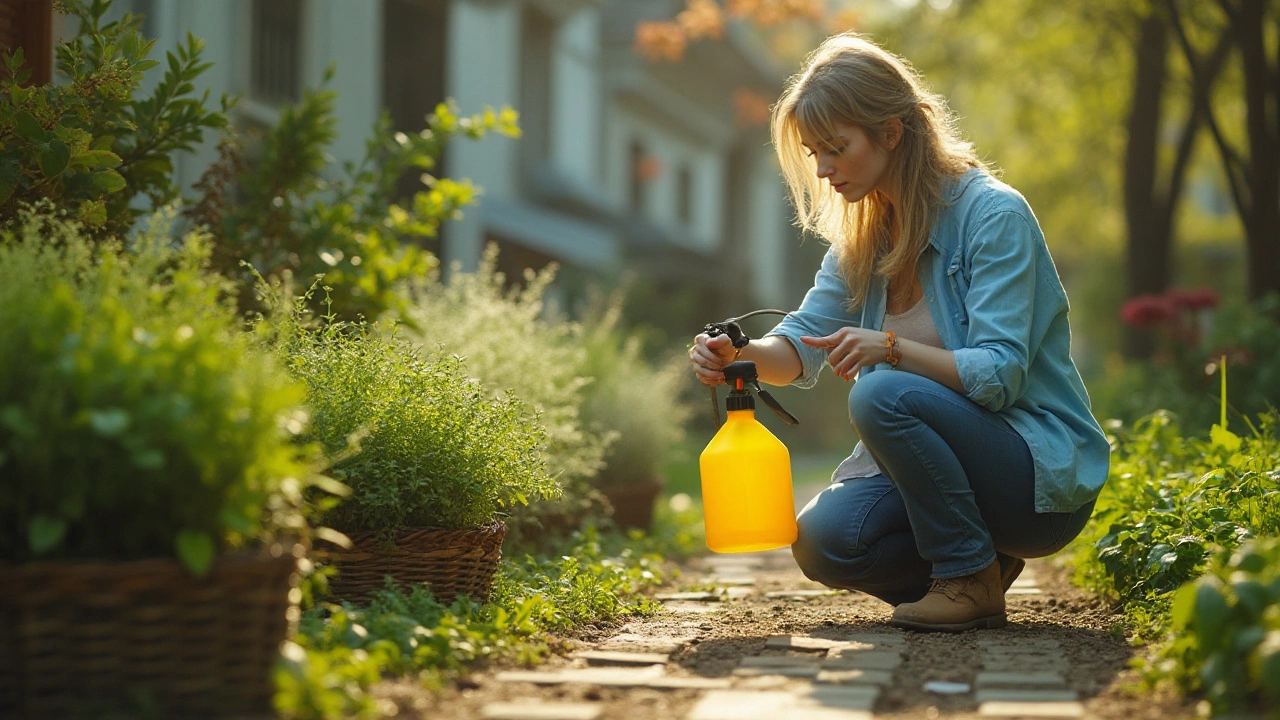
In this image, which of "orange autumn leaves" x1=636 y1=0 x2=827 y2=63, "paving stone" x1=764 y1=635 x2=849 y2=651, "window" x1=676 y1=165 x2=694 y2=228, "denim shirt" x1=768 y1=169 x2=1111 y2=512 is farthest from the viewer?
"window" x1=676 y1=165 x2=694 y2=228

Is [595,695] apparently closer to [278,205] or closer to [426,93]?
[278,205]

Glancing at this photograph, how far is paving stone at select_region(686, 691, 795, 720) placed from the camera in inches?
88.4

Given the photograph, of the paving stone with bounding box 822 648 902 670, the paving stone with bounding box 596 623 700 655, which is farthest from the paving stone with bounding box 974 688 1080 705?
the paving stone with bounding box 596 623 700 655

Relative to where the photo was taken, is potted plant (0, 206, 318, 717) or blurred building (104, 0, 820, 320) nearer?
potted plant (0, 206, 318, 717)

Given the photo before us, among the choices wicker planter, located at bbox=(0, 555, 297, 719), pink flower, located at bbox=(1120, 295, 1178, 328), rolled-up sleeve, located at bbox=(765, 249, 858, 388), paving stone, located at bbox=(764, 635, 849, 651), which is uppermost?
rolled-up sleeve, located at bbox=(765, 249, 858, 388)

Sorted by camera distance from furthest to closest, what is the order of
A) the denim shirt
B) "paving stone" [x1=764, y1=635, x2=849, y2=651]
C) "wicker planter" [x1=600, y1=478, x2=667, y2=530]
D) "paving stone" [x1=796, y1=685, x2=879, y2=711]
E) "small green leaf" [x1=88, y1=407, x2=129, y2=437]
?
"wicker planter" [x1=600, y1=478, x2=667, y2=530]
the denim shirt
"paving stone" [x1=764, y1=635, x2=849, y2=651]
"paving stone" [x1=796, y1=685, x2=879, y2=711]
"small green leaf" [x1=88, y1=407, x2=129, y2=437]

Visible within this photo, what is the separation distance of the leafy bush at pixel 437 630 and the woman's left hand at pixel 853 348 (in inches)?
36.2

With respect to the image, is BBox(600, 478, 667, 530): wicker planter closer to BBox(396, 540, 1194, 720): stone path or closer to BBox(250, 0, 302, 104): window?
BBox(396, 540, 1194, 720): stone path

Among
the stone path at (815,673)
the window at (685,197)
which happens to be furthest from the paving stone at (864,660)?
the window at (685,197)

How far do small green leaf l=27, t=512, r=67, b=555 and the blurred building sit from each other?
3.00 metres

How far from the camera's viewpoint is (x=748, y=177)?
21.6m

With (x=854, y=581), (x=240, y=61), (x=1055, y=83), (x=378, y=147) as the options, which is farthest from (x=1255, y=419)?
(x=1055, y=83)

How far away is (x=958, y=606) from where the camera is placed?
309cm

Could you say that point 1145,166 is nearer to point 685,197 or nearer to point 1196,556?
point 1196,556
